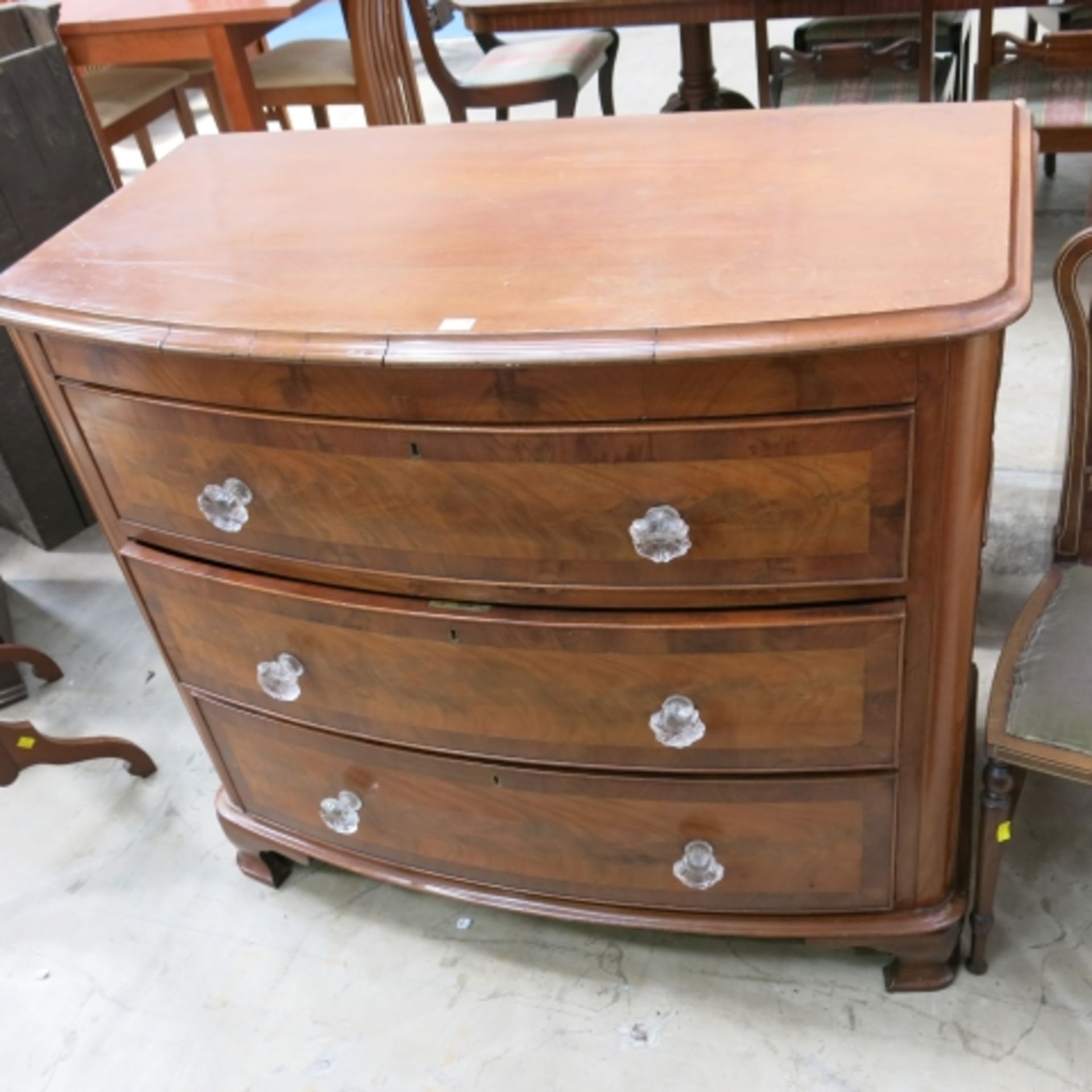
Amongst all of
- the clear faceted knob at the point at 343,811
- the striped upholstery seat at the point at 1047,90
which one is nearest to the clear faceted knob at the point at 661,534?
the clear faceted knob at the point at 343,811

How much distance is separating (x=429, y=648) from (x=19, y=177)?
1.60 metres

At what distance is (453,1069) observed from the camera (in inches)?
56.0

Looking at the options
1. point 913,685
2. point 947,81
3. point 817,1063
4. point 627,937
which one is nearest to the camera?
point 913,685

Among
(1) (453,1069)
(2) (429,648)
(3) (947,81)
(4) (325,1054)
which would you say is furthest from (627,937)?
→ (3) (947,81)

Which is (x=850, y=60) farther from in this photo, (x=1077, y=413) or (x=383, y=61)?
(x=1077, y=413)

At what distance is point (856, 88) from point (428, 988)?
2.61m

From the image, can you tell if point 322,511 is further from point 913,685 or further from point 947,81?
point 947,81

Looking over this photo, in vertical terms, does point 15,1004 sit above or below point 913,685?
below

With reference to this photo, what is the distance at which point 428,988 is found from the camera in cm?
152

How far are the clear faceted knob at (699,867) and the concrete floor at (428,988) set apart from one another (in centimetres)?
24

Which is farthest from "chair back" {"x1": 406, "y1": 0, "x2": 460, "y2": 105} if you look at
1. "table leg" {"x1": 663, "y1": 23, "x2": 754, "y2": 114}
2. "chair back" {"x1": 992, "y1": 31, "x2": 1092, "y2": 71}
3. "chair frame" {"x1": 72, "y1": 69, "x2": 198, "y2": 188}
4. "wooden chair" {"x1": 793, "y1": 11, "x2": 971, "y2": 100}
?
"chair back" {"x1": 992, "y1": 31, "x2": 1092, "y2": 71}

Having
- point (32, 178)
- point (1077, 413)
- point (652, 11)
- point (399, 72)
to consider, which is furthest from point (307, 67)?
point (1077, 413)

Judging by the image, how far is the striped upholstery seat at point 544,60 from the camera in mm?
3326

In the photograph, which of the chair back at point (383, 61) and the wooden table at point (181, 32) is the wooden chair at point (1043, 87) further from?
the wooden table at point (181, 32)
